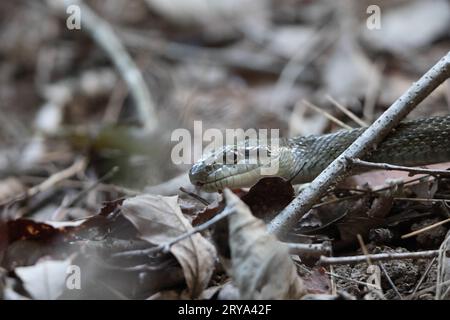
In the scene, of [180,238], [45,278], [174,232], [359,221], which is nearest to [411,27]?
[359,221]

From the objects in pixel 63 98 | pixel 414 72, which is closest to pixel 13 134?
pixel 63 98

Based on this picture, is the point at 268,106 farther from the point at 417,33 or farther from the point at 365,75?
the point at 417,33

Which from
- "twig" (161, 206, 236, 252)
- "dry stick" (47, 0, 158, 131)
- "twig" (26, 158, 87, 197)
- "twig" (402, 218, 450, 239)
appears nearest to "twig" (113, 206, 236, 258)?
"twig" (161, 206, 236, 252)

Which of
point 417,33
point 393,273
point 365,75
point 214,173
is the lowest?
point 393,273

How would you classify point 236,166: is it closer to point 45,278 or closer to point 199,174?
point 199,174

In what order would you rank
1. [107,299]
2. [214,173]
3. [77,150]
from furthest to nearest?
[77,150] < [214,173] < [107,299]
